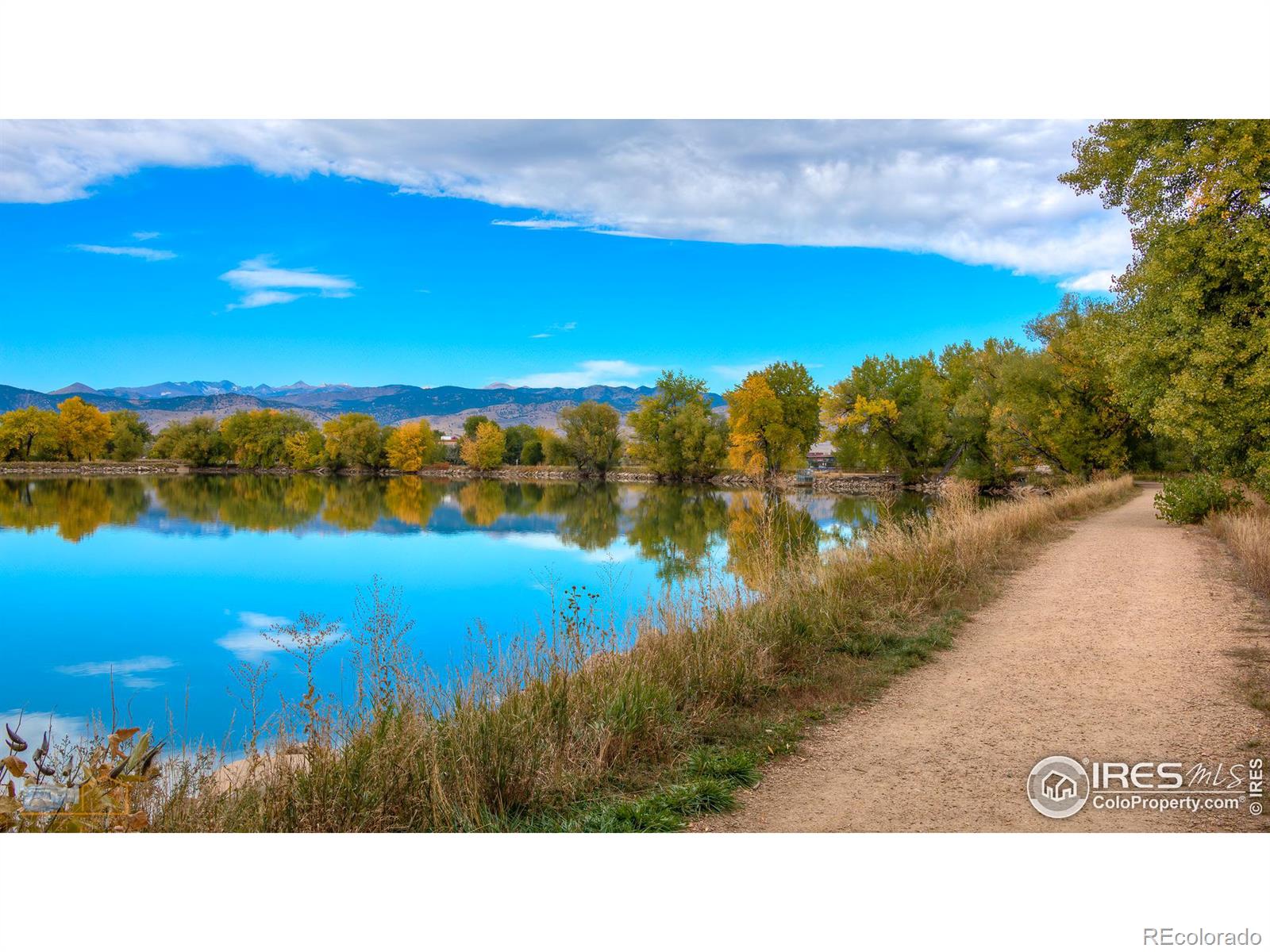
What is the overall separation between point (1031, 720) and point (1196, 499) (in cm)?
1477

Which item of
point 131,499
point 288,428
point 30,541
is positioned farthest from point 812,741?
point 288,428

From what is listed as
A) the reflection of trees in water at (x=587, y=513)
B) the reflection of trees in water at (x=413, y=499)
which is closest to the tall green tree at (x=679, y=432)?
the reflection of trees in water at (x=587, y=513)

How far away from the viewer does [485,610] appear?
13.5 m

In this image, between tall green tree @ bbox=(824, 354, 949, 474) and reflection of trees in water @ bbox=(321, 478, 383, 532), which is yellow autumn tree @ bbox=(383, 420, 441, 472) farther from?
tall green tree @ bbox=(824, 354, 949, 474)

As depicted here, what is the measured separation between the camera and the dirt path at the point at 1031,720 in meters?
4.03

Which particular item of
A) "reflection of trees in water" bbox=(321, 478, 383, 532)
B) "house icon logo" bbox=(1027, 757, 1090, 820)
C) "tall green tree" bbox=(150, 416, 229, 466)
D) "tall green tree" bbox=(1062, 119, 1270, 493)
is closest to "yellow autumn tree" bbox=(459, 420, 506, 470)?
"reflection of trees in water" bbox=(321, 478, 383, 532)

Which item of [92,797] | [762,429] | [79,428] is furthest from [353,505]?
[92,797]

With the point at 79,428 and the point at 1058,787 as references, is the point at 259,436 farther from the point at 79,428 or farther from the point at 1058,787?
the point at 1058,787

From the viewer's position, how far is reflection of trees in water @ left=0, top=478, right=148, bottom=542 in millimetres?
26891

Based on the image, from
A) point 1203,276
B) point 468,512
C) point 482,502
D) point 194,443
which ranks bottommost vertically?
point 468,512

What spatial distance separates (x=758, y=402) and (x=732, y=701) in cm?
4699

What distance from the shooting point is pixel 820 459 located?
60.7m

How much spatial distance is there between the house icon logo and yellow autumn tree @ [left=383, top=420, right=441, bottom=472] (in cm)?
8015

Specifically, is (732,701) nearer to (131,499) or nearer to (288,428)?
(131,499)
